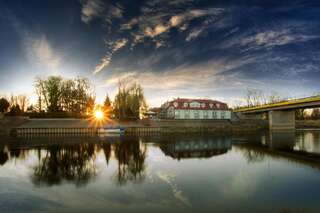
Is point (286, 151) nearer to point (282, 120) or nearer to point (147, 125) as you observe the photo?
point (147, 125)

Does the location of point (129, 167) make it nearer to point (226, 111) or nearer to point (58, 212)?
point (58, 212)

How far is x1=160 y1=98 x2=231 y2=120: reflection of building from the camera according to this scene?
6769cm

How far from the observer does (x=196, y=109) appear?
2741 inches

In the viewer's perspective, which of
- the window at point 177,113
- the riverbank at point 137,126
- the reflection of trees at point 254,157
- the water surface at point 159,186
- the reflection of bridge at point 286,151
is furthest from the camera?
the window at point 177,113

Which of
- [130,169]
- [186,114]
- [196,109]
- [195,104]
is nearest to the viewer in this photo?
[130,169]

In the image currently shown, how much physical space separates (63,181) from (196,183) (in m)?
9.02

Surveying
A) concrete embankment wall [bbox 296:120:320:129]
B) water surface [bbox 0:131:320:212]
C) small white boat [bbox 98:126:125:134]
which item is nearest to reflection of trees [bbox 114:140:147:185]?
water surface [bbox 0:131:320:212]

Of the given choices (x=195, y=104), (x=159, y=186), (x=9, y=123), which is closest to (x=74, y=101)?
(x=9, y=123)

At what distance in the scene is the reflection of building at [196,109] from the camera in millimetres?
67688

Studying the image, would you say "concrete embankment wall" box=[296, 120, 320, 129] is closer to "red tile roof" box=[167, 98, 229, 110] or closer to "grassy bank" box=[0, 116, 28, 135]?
"red tile roof" box=[167, 98, 229, 110]

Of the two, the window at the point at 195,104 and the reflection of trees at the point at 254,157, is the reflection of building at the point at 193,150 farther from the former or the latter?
the window at the point at 195,104

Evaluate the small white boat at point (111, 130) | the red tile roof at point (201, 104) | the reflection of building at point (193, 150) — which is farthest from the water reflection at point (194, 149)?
the red tile roof at point (201, 104)

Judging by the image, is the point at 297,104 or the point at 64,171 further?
the point at 297,104

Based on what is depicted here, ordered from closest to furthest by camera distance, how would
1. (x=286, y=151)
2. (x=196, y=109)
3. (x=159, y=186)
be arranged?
(x=159, y=186) → (x=286, y=151) → (x=196, y=109)
